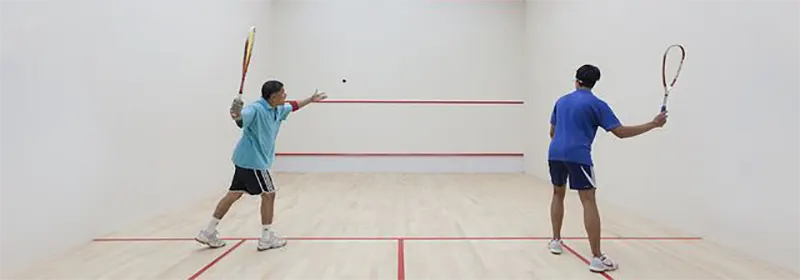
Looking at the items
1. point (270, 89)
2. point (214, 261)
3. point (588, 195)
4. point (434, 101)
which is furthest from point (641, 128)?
point (434, 101)

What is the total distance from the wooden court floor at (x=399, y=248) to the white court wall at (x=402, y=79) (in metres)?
2.51

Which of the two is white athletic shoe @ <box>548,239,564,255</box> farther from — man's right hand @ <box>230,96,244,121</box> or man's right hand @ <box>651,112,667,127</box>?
man's right hand @ <box>230,96,244,121</box>

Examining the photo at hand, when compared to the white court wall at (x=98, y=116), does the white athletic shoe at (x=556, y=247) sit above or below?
below

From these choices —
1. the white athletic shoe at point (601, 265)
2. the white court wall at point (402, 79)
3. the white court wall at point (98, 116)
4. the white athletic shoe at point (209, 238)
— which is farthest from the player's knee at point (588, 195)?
the white court wall at point (402, 79)

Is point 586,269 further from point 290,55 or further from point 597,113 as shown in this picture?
point 290,55

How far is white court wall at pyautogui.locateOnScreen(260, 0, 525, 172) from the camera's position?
650 centimetres

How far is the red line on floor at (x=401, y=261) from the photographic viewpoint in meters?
2.07

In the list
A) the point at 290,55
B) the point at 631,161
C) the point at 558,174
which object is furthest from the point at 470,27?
the point at 558,174

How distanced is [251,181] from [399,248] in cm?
75

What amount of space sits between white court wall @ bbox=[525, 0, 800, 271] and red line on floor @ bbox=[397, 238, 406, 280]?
157 cm

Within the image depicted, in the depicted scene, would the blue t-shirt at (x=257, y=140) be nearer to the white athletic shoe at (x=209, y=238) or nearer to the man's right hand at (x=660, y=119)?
the white athletic shoe at (x=209, y=238)

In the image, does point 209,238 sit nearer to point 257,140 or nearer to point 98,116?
point 257,140

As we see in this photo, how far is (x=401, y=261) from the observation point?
2279 millimetres

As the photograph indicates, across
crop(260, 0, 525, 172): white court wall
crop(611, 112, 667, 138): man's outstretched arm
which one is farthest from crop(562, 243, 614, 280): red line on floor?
crop(260, 0, 525, 172): white court wall
